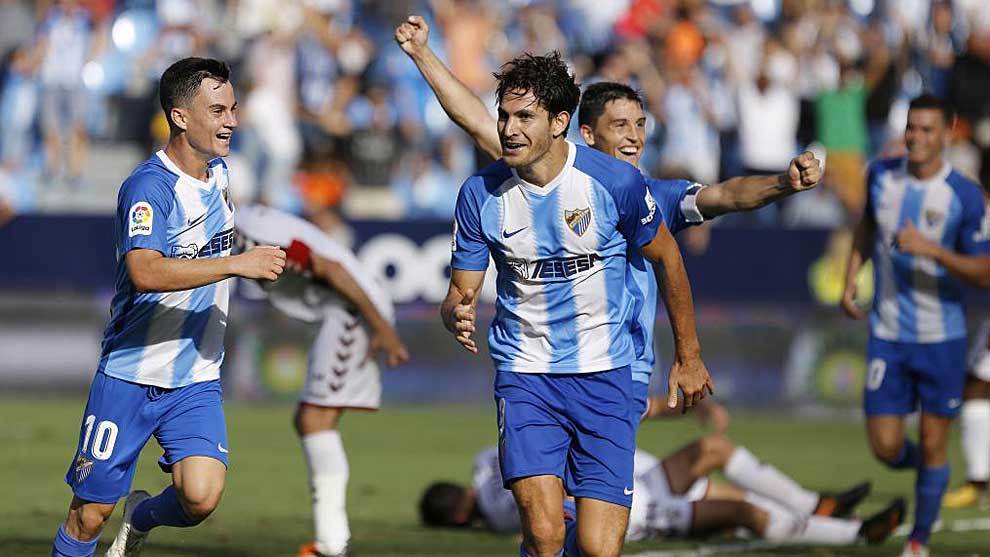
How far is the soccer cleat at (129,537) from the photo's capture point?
7.29 m

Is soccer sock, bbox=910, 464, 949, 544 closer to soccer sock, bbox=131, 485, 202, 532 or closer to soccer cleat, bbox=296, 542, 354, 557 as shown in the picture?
soccer cleat, bbox=296, 542, 354, 557

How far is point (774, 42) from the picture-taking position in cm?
1989

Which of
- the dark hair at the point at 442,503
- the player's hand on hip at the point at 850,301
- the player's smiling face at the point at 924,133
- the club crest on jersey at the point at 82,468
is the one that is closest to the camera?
the club crest on jersey at the point at 82,468

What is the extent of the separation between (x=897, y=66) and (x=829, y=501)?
1153 cm

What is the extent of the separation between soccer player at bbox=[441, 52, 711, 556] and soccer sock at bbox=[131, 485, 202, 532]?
1.51 meters

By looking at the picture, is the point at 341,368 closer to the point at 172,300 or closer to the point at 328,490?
the point at 328,490

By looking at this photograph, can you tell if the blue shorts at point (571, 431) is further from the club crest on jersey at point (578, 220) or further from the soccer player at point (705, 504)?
the soccer player at point (705, 504)

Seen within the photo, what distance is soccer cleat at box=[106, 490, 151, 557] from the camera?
729cm

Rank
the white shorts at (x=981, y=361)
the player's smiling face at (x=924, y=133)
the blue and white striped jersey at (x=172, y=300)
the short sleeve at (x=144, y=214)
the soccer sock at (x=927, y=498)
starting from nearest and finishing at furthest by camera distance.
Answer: the short sleeve at (x=144, y=214)
the blue and white striped jersey at (x=172, y=300)
the soccer sock at (x=927, y=498)
the player's smiling face at (x=924, y=133)
the white shorts at (x=981, y=361)

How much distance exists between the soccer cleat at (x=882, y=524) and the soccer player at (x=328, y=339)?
278 centimetres

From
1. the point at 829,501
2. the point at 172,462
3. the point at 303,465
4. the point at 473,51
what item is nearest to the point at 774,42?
the point at 473,51

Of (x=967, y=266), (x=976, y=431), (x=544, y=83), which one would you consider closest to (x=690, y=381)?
(x=544, y=83)

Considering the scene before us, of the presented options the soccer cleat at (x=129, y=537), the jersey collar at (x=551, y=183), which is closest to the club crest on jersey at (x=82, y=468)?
the soccer cleat at (x=129, y=537)

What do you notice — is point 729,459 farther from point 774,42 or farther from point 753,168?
point 774,42
